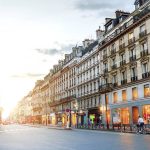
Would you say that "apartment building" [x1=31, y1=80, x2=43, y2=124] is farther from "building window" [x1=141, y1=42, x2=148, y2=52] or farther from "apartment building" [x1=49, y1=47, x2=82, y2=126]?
"building window" [x1=141, y1=42, x2=148, y2=52]

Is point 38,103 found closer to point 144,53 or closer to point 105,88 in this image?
point 105,88

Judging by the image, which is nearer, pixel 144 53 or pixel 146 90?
pixel 146 90

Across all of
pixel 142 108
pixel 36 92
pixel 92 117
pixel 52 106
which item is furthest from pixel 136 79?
pixel 36 92

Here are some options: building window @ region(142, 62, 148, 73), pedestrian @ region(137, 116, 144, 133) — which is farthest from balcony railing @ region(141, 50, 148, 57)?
pedestrian @ region(137, 116, 144, 133)

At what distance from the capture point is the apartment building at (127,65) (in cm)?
4275

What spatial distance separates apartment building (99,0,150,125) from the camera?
42.8 m

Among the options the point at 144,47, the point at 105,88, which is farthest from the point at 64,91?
the point at 144,47

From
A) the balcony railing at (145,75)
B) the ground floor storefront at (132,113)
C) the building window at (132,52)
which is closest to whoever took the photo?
the ground floor storefront at (132,113)

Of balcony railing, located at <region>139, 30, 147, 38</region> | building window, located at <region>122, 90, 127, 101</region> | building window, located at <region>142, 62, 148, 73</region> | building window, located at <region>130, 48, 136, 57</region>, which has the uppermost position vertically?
balcony railing, located at <region>139, 30, 147, 38</region>

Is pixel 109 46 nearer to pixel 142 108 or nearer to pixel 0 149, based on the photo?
pixel 142 108

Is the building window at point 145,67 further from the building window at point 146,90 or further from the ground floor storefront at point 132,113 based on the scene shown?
the ground floor storefront at point 132,113

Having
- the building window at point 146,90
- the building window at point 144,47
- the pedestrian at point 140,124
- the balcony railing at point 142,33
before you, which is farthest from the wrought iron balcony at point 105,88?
the pedestrian at point 140,124

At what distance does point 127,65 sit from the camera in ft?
156

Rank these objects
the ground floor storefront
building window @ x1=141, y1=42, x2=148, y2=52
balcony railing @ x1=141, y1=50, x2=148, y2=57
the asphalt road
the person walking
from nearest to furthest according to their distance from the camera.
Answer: the asphalt road
the person walking
the ground floor storefront
balcony railing @ x1=141, y1=50, x2=148, y2=57
building window @ x1=141, y1=42, x2=148, y2=52
